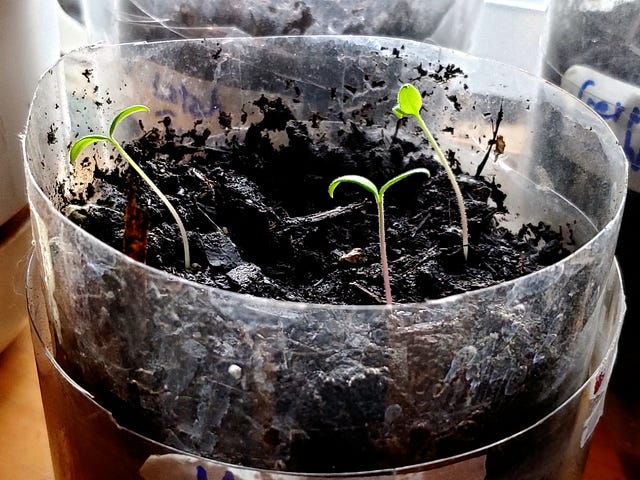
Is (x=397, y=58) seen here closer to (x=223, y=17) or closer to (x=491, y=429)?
(x=223, y=17)

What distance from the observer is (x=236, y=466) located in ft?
1.48

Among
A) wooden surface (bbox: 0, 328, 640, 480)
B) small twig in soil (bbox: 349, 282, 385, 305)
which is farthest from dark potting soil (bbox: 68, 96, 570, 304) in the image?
wooden surface (bbox: 0, 328, 640, 480)

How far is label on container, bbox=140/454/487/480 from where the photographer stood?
45cm

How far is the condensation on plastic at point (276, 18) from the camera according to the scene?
809mm

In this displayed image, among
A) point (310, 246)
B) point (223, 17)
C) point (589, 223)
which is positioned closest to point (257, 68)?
point (223, 17)

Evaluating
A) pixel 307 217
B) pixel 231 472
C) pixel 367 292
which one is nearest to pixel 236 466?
pixel 231 472

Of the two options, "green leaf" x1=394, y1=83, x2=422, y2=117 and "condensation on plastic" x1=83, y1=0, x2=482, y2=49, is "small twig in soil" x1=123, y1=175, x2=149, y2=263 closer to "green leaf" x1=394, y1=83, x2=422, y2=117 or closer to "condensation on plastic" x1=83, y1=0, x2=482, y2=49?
"green leaf" x1=394, y1=83, x2=422, y2=117

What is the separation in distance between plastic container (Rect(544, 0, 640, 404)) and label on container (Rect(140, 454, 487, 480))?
362 mm

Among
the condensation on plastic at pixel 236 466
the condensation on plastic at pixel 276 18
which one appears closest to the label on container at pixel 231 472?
the condensation on plastic at pixel 236 466

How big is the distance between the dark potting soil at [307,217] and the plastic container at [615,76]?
0.34 ft

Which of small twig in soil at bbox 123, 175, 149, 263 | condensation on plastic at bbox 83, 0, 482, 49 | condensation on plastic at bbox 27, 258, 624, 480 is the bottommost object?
condensation on plastic at bbox 27, 258, 624, 480

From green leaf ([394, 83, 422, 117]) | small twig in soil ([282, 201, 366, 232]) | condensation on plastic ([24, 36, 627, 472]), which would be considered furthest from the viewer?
small twig in soil ([282, 201, 366, 232])

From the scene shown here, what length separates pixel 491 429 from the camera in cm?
49

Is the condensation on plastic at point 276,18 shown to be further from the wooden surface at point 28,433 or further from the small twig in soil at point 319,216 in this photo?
the wooden surface at point 28,433
